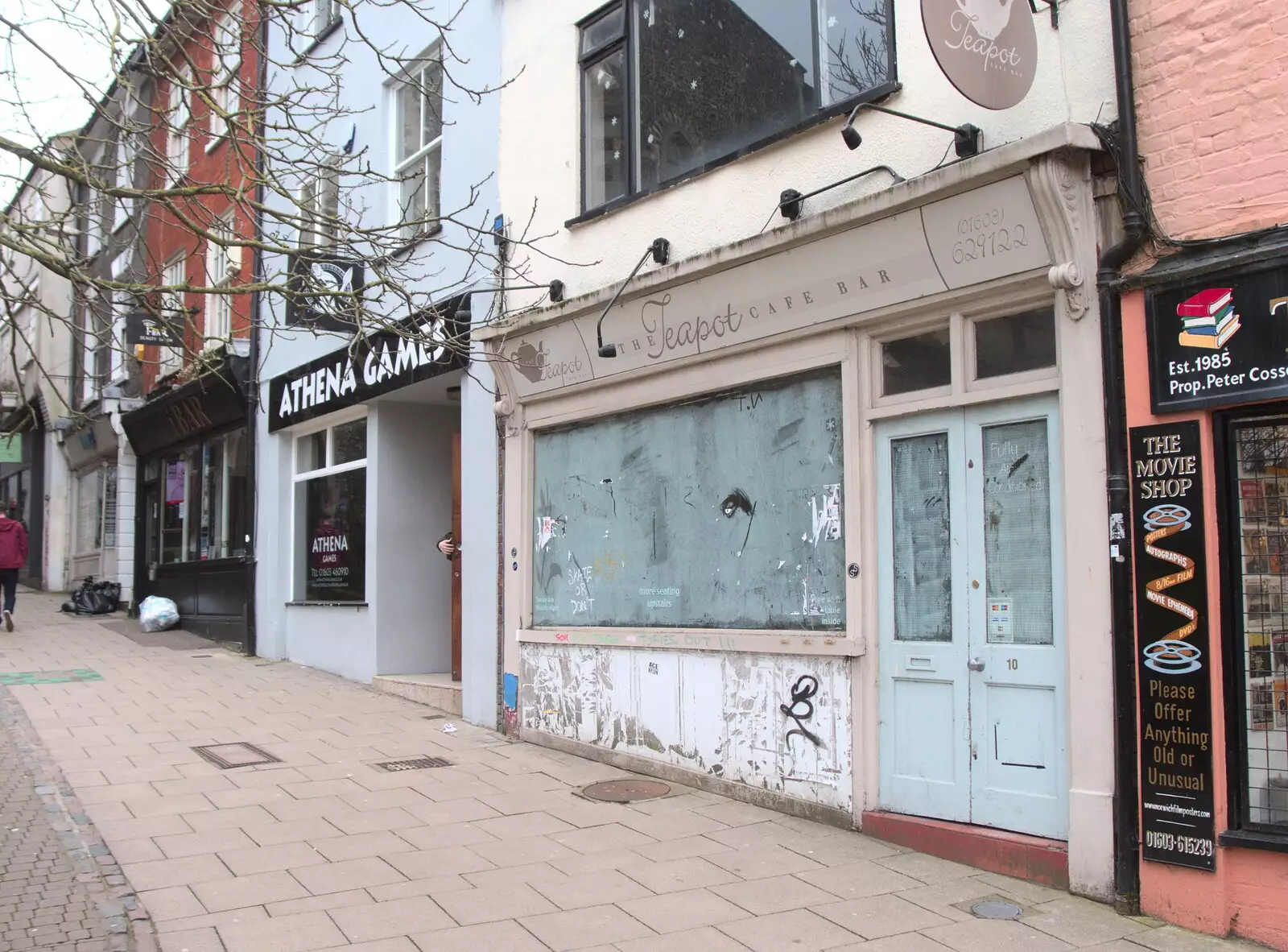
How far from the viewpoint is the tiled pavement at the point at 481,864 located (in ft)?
15.9

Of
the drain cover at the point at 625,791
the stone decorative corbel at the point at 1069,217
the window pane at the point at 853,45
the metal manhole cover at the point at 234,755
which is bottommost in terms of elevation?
the drain cover at the point at 625,791

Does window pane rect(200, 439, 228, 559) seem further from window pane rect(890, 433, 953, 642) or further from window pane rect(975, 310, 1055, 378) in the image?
window pane rect(975, 310, 1055, 378)

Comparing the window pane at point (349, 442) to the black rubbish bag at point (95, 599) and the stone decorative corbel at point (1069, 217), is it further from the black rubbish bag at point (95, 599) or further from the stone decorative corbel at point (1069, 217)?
the stone decorative corbel at point (1069, 217)

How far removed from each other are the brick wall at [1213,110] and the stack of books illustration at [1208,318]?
30 cm

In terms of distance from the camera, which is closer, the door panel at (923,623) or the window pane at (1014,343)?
the window pane at (1014,343)

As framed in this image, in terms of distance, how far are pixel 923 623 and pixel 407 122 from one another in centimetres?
831

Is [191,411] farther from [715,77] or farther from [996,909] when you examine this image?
[996,909]

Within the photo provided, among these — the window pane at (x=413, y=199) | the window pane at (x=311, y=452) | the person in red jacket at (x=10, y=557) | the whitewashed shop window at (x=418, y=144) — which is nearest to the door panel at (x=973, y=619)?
the whitewashed shop window at (x=418, y=144)

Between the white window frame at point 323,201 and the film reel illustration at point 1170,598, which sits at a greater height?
the white window frame at point 323,201

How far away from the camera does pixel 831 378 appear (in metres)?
6.90

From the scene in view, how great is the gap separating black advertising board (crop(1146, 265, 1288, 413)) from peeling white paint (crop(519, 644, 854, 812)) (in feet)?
8.15

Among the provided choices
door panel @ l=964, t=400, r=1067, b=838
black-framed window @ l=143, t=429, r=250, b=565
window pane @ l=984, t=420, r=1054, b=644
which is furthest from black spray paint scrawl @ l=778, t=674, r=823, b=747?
black-framed window @ l=143, t=429, r=250, b=565

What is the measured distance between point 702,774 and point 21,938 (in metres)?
4.14

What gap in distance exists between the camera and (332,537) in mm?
13016
